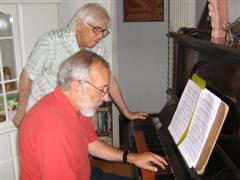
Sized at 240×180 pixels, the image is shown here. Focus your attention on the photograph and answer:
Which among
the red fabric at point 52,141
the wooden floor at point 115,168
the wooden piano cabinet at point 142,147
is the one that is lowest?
the wooden floor at point 115,168

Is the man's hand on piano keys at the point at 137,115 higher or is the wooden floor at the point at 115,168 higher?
the man's hand on piano keys at the point at 137,115

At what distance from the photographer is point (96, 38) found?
1766mm

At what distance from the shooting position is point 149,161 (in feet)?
4.07

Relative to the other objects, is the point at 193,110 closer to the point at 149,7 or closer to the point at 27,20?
the point at 27,20

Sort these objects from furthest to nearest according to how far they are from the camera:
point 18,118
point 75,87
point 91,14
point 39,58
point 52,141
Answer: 1. point 18,118
2. point 39,58
3. point 91,14
4. point 75,87
5. point 52,141

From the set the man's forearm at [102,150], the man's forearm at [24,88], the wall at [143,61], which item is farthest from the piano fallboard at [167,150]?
the wall at [143,61]

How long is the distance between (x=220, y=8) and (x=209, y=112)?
50 centimetres

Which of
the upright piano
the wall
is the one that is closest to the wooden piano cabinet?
the upright piano

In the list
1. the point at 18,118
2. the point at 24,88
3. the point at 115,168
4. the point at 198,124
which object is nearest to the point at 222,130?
the point at 198,124

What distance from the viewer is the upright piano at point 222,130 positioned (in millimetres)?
1039

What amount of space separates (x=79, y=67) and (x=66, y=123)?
20 centimetres

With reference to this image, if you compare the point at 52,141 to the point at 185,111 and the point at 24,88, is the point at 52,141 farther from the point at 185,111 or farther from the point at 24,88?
the point at 24,88

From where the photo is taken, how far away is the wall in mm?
3783

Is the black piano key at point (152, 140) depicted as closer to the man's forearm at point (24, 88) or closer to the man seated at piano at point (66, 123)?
the man seated at piano at point (66, 123)
